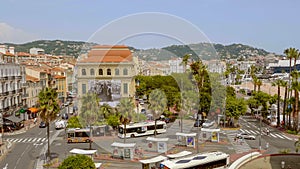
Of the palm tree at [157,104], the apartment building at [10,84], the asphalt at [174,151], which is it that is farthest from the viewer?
the apartment building at [10,84]

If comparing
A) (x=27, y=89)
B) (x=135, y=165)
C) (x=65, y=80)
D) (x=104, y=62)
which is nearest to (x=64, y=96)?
(x=65, y=80)

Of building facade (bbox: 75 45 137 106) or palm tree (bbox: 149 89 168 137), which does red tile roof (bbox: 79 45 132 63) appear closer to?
building facade (bbox: 75 45 137 106)

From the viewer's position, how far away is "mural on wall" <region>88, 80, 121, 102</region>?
2244 inches

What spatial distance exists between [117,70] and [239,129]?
22.7 m

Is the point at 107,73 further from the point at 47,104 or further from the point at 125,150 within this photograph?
the point at 125,150

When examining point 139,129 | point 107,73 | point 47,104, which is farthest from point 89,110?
point 107,73

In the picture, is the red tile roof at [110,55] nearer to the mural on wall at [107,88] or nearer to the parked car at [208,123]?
the mural on wall at [107,88]

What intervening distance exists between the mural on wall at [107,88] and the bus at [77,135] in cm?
1440

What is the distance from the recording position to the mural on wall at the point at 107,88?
187ft

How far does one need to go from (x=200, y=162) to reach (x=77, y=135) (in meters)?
20.9

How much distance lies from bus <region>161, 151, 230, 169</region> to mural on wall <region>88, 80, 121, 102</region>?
30.5m

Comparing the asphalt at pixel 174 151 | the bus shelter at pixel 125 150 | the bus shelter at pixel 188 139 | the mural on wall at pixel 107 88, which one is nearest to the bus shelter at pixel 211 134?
the asphalt at pixel 174 151

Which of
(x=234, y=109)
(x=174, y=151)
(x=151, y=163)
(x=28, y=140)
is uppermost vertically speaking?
(x=234, y=109)

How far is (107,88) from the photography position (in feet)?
189
